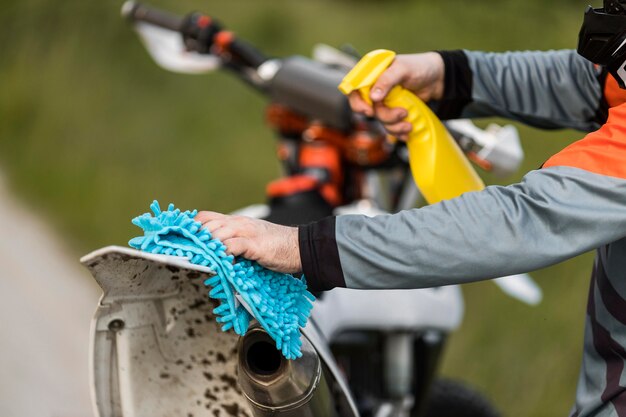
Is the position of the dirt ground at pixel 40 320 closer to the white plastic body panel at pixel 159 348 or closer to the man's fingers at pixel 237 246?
the white plastic body panel at pixel 159 348

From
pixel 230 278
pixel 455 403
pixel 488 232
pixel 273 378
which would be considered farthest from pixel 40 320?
pixel 488 232

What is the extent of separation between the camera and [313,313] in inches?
82.2

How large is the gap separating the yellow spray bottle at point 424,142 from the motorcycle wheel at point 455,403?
51.0 inches

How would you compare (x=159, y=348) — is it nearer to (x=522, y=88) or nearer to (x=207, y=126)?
(x=522, y=88)

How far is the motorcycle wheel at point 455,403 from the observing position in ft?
10.4

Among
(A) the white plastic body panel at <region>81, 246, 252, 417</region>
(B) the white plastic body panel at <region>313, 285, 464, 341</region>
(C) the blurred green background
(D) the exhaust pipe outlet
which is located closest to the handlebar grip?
(B) the white plastic body panel at <region>313, 285, 464, 341</region>

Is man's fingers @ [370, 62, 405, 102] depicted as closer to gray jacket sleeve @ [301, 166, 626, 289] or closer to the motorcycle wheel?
gray jacket sleeve @ [301, 166, 626, 289]

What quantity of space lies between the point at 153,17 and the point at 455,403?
64.0 inches

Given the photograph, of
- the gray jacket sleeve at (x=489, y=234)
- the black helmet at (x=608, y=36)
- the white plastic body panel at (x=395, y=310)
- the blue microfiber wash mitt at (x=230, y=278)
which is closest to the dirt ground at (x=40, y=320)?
the white plastic body panel at (x=395, y=310)

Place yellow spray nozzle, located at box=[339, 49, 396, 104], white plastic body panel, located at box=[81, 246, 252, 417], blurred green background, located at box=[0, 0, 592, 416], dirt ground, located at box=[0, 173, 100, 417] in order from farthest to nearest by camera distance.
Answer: blurred green background, located at box=[0, 0, 592, 416]
dirt ground, located at box=[0, 173, 100, 417]
yellow spray nozzle, located at box=[339, 49, 396, 104]
white plastic body panel, located at box=[81, 246, 252, 417]

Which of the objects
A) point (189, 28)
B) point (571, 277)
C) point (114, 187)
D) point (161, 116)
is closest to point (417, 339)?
point (189, 28)

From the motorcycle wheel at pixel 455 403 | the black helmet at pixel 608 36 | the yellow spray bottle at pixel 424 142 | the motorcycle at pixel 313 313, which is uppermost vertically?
the black helmet at pixel 608 36

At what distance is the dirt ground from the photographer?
3725mm

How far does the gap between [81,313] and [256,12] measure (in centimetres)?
468
